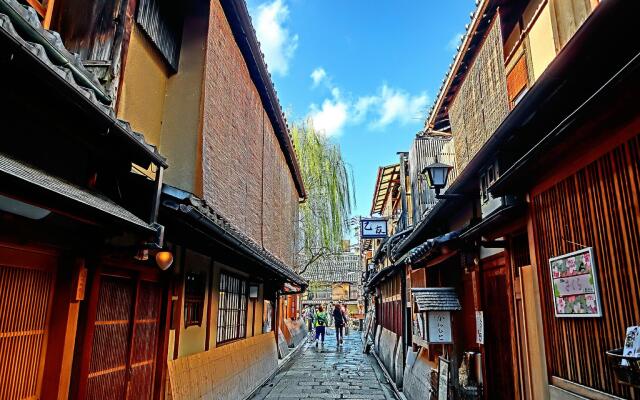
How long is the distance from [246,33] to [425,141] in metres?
7.18

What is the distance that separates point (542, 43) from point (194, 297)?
25.9 feet

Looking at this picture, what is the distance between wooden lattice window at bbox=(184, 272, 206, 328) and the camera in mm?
8023

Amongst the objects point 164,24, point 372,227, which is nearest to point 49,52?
point 164,24

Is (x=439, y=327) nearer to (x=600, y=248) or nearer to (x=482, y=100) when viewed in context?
(x=482, y=100)

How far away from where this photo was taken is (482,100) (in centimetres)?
836

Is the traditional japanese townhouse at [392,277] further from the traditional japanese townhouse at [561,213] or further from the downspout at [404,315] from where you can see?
the traditional japanese townhouse at [561,213]

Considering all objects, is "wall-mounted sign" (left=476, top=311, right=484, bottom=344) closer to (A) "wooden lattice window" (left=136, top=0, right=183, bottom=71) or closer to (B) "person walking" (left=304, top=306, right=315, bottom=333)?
(A) "wooden lattice window" (left=136, top=0, right=183, bottom=71)

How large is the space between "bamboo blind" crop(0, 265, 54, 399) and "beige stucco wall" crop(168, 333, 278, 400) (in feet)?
9.91

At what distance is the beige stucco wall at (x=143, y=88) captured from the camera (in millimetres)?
6797

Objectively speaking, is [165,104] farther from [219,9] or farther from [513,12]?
[513,12]

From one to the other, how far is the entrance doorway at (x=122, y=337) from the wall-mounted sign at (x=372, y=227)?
49.0ft

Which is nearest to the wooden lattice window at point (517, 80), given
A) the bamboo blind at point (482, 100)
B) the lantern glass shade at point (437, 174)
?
the bamboo blind at point (482, 100)

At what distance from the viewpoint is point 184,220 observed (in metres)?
5.92

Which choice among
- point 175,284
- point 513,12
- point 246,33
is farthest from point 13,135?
point 513,12
